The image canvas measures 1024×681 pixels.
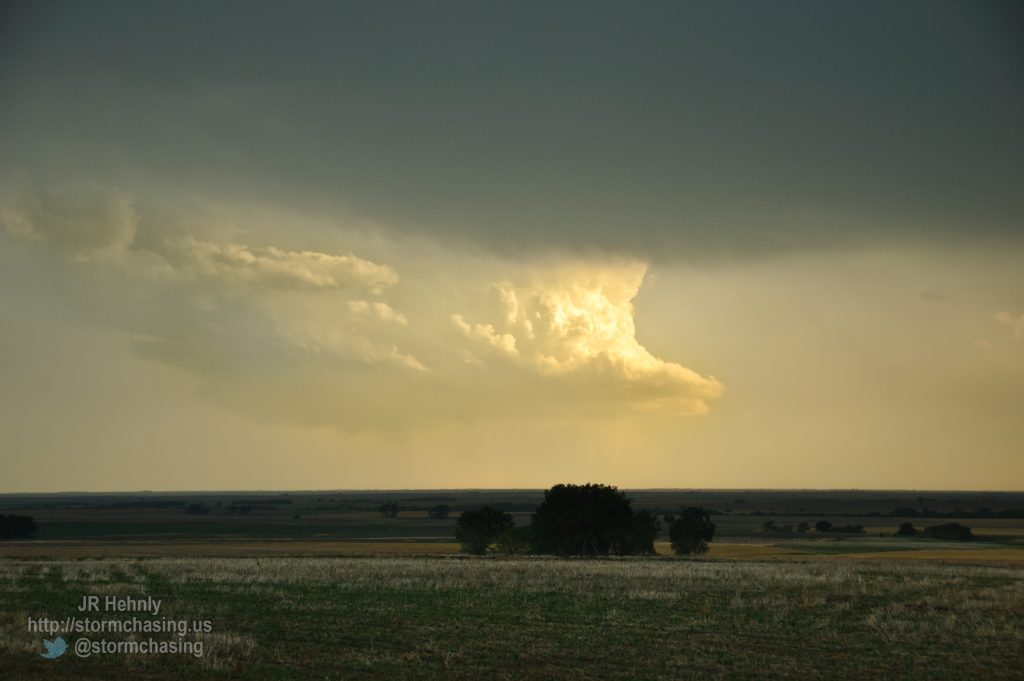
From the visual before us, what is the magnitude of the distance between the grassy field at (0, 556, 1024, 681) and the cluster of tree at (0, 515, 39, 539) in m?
96.0

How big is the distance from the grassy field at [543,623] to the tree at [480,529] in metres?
40.4

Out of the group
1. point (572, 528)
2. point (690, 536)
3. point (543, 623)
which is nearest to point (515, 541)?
point (572, 528)

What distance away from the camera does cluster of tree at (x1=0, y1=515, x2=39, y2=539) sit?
5103 inches

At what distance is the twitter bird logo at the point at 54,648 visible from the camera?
21.4 meters

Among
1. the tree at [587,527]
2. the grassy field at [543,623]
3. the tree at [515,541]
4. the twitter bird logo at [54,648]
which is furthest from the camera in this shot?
the tree at [515,541]

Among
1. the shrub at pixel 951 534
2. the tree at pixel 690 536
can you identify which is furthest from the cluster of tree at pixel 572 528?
the shrub at pixel 951 534

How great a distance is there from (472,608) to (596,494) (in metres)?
54.3

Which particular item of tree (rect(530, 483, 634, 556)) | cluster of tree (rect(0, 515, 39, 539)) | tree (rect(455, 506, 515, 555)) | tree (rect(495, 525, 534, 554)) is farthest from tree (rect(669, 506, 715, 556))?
cluster of tree (rect(0, 515, 39, 539))

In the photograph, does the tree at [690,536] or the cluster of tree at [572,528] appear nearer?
the cluster of tree at [572,528]

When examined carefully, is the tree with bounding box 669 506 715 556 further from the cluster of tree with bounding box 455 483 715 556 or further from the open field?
the open field

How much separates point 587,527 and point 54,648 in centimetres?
6474

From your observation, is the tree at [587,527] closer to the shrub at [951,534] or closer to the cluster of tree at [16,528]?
the shrub at [951,534]

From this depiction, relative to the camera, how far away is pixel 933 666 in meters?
23.1

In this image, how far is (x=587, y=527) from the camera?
83.4 meters
